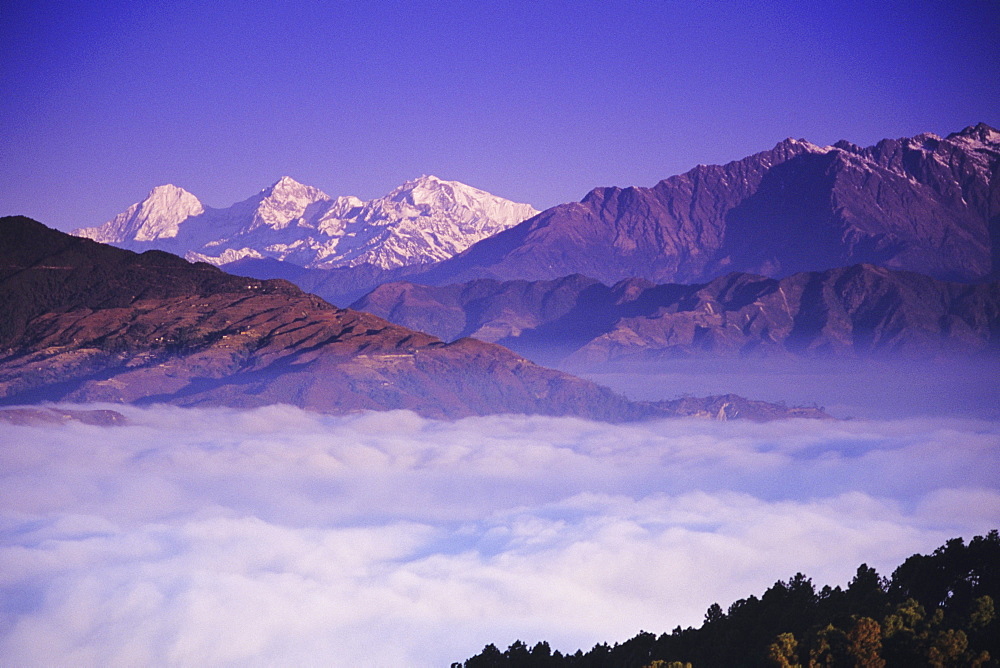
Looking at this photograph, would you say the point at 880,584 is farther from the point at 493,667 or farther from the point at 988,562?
the point at 493,667

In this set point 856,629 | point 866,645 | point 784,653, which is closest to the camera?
point 866,645

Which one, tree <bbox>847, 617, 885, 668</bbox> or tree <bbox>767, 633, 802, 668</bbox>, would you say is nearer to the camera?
tree <bbox>847, 617, 885, 668</bbox>

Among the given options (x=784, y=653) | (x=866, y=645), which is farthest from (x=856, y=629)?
(x=784, y=653)

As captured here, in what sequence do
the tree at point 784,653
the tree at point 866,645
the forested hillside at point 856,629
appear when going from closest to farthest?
the tree at point 866,645
the tree at point 784,653
the forested hillside at point 856,629

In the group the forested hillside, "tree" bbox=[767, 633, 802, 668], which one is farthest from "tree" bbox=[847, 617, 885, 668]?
"tree" bbox=[767, 633, 802, 668]

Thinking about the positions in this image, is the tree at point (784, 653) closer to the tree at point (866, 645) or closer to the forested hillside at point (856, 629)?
the forested hillside at point (856, 629)

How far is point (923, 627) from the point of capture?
94.5m

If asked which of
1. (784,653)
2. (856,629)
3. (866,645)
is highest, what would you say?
(856,629)

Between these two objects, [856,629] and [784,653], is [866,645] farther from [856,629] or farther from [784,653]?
[784,653]

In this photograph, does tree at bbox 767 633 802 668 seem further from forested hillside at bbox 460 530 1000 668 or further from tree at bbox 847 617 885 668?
tree at bbox 847 617 885 668

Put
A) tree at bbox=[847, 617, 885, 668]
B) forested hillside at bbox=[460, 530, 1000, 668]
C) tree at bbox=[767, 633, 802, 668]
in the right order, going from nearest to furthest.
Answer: tree at bbox=[847, 617, 885, 668]
tree at bbox=[767, 633, 802, 668]
forested hillside at bbox=[460, 530, 1000, 668]

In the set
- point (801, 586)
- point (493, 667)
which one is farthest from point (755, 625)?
point (493, 667)

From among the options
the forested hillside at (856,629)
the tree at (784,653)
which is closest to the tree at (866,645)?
the forested hillside at (856,629)

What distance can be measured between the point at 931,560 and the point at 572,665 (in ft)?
112
